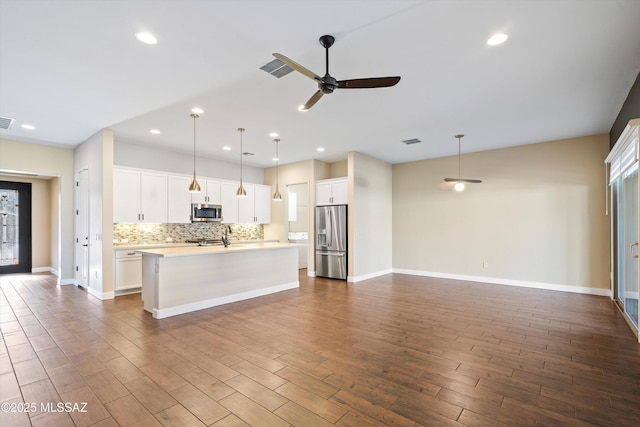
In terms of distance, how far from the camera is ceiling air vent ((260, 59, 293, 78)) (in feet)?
10.1

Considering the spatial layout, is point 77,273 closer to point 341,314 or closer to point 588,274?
point 341,314

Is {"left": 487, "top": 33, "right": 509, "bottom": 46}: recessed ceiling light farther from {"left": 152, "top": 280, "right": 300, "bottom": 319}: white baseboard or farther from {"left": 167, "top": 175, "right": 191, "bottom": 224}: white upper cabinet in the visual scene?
{"left": 167, "top": 175, "right": 191, "bottom": 224}: white upper cabinet

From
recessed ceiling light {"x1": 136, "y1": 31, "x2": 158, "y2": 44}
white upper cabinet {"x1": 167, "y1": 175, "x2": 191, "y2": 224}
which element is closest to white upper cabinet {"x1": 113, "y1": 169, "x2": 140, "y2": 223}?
white upper cabinet {"x1": 167, "y1": 175, "x2": 191, "y2": 224}

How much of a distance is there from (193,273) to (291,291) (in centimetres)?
196

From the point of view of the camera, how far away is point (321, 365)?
281 cm

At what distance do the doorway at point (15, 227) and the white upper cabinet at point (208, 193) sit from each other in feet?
16.2

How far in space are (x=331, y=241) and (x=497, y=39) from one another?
17.0 feet

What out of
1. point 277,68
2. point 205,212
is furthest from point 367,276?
point 277,68

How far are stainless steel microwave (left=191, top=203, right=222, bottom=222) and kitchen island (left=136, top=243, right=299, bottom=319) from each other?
1809mm

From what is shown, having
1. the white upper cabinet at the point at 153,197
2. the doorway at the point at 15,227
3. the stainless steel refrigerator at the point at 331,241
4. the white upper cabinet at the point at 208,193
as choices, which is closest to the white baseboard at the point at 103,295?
the white upper cabinet at the point at 153,197

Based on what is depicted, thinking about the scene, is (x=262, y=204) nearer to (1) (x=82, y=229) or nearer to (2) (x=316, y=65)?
(1) (x=82, y=229)

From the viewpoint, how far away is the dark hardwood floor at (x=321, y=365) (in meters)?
2.11

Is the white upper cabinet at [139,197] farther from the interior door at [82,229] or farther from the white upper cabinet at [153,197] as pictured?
the interior door at [82,229]

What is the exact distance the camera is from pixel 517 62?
307 centimetres
